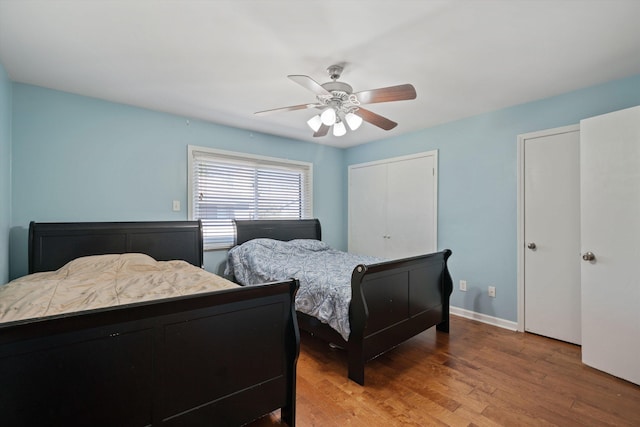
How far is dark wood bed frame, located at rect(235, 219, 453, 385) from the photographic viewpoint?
2133 mm

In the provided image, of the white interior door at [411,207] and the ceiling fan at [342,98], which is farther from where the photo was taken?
the white interior door at [411,207]

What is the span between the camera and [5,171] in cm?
245

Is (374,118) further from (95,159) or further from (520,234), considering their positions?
(95,159)

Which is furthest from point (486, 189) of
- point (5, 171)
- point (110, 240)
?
point (5, 171)

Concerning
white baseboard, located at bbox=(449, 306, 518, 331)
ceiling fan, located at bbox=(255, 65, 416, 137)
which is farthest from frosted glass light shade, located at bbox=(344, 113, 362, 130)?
white baseboard, located at bbox=(449, 306, 518, 331)

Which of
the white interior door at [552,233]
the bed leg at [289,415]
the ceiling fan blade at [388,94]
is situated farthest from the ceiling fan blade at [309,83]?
the white interior door at [552,233]

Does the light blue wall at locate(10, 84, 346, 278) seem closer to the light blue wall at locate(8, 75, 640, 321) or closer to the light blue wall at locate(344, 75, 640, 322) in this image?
the light blue wall at locate(8, 75, 640, 321)

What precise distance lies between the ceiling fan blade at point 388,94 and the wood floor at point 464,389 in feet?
6.86

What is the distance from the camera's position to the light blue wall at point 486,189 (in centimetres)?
301

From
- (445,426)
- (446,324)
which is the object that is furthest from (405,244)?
(445,426)

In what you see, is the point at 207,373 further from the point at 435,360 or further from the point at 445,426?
the point at 435,360

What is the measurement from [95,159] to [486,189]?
429cm

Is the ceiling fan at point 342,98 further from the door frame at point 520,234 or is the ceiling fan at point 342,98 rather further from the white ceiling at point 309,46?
the door frame at point 520,234

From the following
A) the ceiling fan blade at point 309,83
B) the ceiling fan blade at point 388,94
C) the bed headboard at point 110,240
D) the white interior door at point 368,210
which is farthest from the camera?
the white interior door at point 368,210
